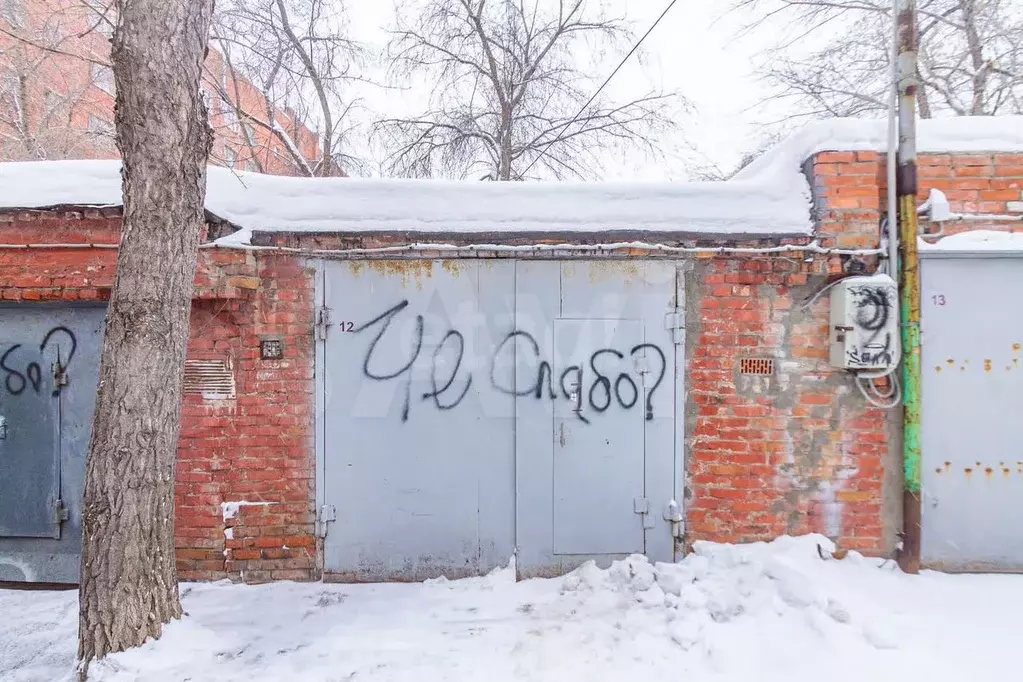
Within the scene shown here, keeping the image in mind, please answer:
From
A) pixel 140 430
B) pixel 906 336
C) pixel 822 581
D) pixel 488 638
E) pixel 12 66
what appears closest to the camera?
pixel 140 430

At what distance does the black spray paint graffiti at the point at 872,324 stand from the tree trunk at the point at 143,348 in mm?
3760

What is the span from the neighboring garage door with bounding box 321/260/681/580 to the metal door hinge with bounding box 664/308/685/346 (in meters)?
0.01

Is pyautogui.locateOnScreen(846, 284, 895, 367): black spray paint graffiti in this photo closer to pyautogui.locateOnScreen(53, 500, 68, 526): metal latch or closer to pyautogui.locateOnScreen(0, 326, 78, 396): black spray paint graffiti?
pyautogui.locateOnScreen(0, 326, 78, 396): black spray paint graffiti

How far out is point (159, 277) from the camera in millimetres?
2475

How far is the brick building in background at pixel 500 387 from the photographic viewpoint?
342 centimetres

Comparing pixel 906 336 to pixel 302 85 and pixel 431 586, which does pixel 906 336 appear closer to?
pixel 431 586

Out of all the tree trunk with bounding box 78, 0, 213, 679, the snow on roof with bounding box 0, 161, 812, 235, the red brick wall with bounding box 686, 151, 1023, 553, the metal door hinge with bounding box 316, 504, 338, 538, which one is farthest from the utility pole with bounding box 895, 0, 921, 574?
the tree trunk with bounding box 78, 0, 213, 679

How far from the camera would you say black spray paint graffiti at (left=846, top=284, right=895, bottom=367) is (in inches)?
127

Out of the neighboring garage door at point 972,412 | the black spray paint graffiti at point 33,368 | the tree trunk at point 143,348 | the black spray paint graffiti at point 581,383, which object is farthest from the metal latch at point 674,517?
the black spray paint graffiti at point 33,368

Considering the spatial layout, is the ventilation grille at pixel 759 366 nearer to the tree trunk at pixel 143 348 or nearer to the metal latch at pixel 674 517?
the metal latch at pixel 674 517

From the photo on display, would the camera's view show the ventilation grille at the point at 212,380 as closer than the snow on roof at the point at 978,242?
No

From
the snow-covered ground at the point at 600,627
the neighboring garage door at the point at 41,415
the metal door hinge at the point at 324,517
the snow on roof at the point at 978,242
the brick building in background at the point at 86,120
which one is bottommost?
the snow-covered ground at the point at 600,627

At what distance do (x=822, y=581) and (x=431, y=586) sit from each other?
7.61 ft

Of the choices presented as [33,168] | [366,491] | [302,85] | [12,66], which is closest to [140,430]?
[366,491]
